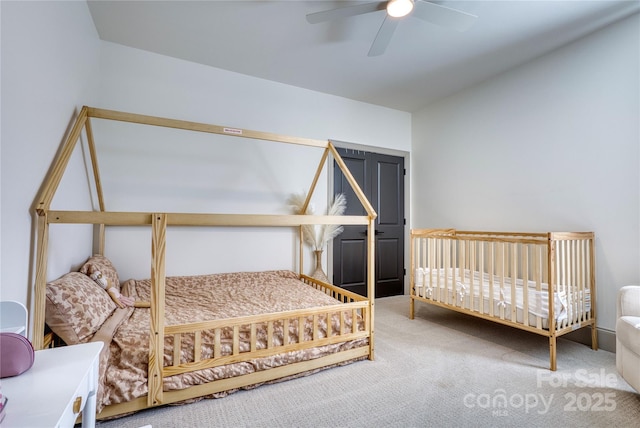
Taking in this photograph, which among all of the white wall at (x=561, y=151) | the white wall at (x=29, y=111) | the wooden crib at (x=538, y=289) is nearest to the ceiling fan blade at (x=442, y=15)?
the white wall at (x=561, y=151)

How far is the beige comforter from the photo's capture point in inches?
59.3

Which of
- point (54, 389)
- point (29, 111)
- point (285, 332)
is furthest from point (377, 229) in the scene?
point (54, 389)

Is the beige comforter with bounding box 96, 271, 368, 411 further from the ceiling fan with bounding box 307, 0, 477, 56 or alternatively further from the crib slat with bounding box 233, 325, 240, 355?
the ceiling fan with bounding box 307, 0, 477, 56

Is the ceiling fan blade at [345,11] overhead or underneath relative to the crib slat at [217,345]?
overhead

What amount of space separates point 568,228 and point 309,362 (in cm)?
255

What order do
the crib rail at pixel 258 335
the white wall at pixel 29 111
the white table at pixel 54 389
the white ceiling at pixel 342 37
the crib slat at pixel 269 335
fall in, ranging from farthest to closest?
the white ceiling at pixel 342 37 < the crib slat at pixel 269 335 < the crib rail at pixel 258 335 < the white wall at pixel 29 111 < the white table at pixel 54 389

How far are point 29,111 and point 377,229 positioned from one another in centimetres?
352

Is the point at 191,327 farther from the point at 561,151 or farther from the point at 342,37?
the point at 561,151

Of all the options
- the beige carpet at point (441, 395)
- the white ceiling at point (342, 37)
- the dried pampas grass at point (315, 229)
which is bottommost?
the beige carpet at point (441, 395)

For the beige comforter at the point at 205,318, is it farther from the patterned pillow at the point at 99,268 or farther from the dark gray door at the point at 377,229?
the dark gray door at the point at 377,229

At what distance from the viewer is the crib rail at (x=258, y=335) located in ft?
5.40

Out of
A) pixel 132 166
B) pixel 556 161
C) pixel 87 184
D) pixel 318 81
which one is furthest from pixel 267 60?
pixel 556 161

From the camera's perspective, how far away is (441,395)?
5.65ft

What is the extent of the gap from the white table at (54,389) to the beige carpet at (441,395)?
0.77 metres
